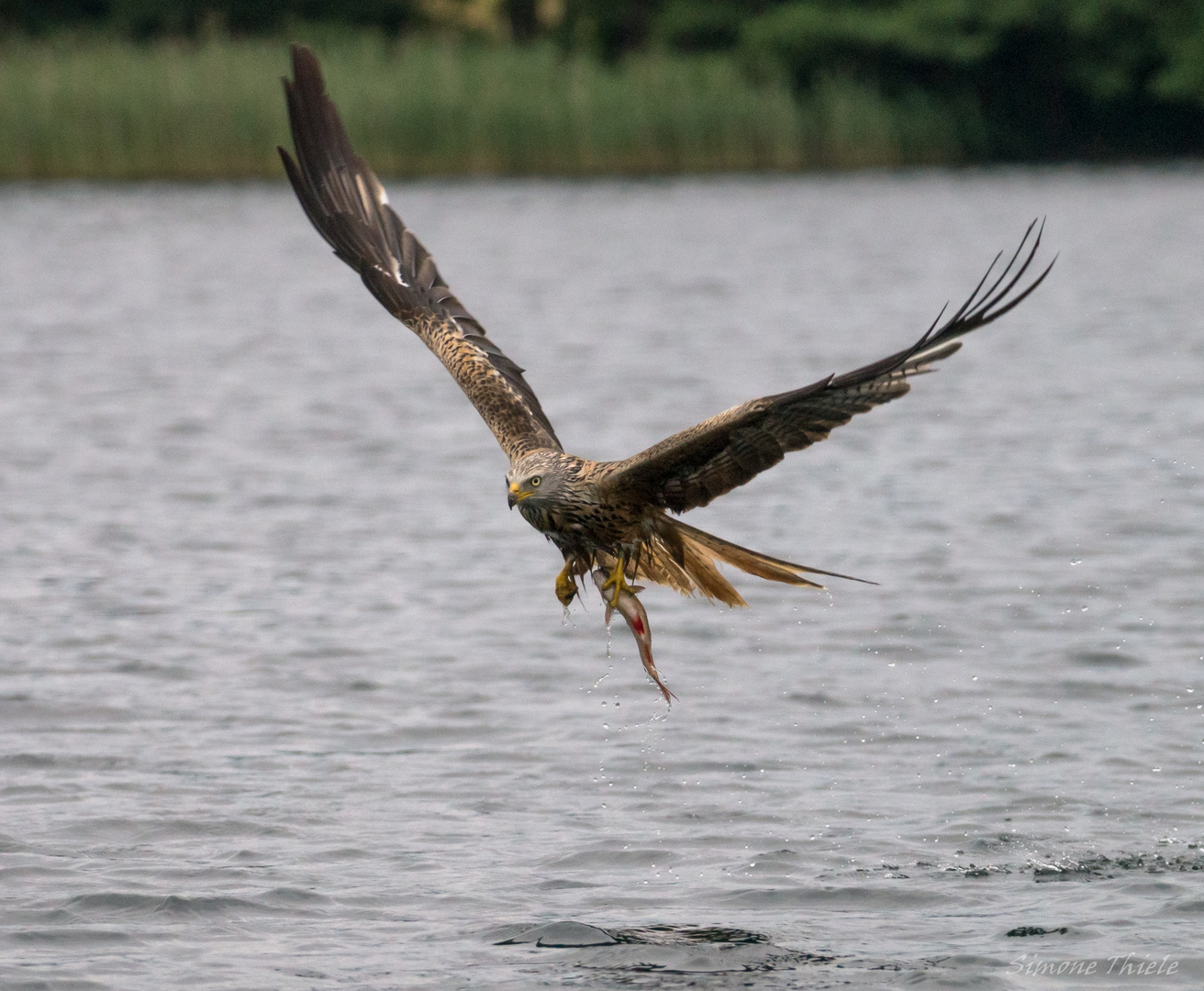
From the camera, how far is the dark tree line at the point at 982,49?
44.0 meters

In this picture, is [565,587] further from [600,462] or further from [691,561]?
[600,462]

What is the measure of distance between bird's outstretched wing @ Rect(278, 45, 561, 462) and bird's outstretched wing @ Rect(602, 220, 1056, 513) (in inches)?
62.9

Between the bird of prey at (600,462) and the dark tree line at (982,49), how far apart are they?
34.2 m

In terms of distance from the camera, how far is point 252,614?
1082cm

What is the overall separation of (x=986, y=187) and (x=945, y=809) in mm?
32954

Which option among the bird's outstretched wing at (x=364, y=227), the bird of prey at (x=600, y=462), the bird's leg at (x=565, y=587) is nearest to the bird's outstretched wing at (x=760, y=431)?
the bird of prey at (x=600, y=462)

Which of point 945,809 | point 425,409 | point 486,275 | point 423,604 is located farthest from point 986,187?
point 945,809

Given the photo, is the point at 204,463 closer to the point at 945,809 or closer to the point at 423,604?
the point at 423,604

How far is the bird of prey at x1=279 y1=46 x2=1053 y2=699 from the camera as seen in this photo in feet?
21.2

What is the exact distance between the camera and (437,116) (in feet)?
116

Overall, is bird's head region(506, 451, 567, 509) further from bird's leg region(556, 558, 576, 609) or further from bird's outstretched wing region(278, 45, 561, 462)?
bird's outstretched wing region(278, 45, 561, 462)

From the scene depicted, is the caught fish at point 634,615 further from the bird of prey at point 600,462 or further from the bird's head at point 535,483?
the bird's head at point 535,483
